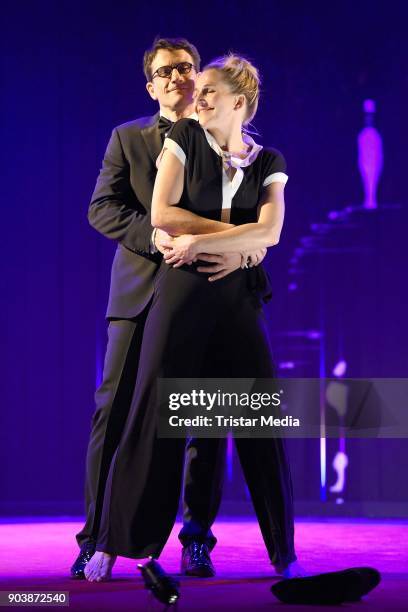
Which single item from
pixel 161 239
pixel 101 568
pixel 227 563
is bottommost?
pixel 227 563

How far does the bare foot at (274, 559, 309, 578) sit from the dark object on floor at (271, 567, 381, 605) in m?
0.22

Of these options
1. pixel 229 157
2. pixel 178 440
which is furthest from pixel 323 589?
pixel 229 157

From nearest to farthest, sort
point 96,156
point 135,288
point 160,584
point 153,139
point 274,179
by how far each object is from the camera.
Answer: point 160,584
point 274,179
point 135,288
point 153,139
point 96,156

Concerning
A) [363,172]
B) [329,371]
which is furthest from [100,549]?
[363,172]

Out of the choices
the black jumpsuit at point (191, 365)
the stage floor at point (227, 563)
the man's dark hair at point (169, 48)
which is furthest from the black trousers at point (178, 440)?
the man's dark hair at point (169, 48)

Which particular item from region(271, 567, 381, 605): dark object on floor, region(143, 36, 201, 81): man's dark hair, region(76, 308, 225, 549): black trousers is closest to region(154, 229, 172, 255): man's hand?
region(76, 308, 225, 549): black trousers

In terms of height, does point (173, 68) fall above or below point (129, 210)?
above

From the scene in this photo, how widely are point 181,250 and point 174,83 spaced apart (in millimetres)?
661

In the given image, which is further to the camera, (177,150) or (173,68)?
(173,68)

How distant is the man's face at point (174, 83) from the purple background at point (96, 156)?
1.70 meters

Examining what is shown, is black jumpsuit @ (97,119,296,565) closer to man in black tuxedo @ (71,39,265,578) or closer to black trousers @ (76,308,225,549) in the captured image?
man in black tuxedo @ (71,39,265,578)

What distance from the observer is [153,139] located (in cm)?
257

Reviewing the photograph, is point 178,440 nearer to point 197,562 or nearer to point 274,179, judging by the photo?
point 197,562

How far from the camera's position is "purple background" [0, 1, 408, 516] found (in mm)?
4305
